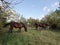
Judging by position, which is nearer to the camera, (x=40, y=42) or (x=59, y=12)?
(x=40, y=42)

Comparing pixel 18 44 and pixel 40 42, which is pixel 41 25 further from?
pixel 18 44

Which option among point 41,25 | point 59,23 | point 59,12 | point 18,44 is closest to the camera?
point 18,44

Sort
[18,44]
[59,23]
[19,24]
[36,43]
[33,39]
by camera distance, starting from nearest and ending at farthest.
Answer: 1. [18,44]
2. [36,43]
3. [33,39]
4. [19,24]
5. [59,23]

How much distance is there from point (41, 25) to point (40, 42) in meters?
6.62

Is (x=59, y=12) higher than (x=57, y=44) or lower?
higher

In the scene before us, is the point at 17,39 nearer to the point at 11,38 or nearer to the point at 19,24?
the point at 11,38

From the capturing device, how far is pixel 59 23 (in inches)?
1000

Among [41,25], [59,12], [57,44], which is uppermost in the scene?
[59,12]

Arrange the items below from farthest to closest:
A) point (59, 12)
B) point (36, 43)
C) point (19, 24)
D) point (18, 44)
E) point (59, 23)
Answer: point (59, 12) → point (59, 23) → point (19, 24) → point (36, 43) → point (18, 44)

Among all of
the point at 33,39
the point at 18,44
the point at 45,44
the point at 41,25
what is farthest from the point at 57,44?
the point at 41,25

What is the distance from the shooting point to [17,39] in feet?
36.0

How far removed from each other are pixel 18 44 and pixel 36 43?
137 cm

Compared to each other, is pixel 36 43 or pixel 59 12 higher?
pixel 59 12

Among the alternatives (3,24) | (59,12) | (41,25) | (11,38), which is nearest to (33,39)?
(11,38)
